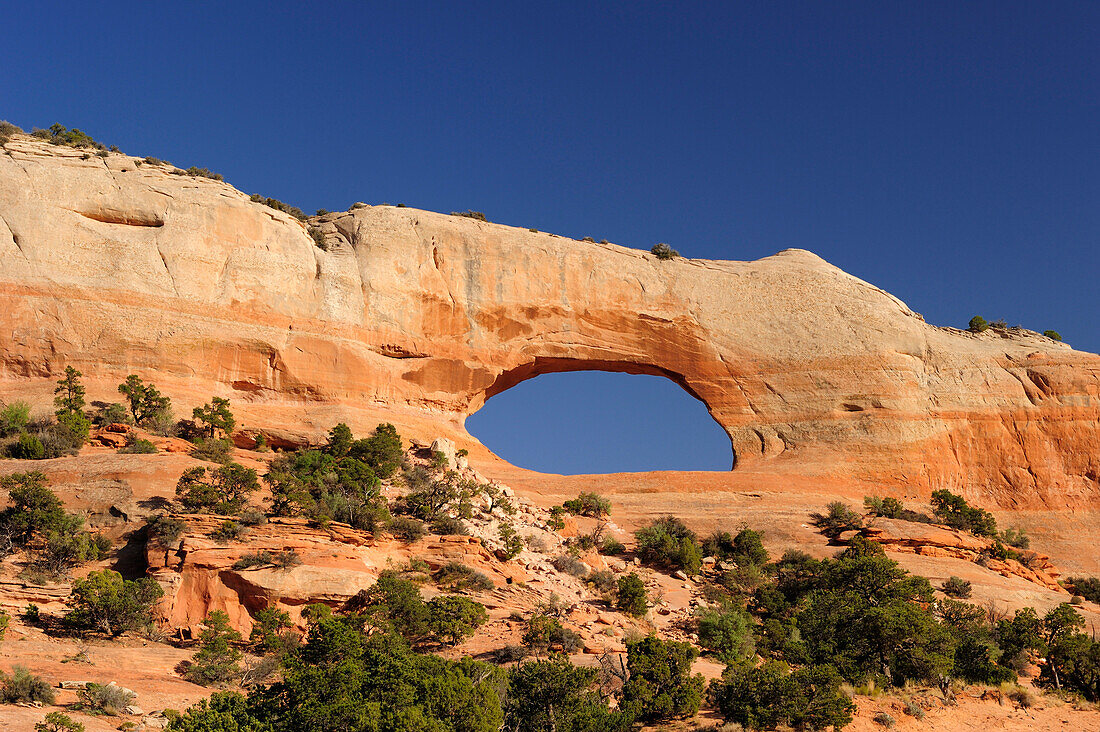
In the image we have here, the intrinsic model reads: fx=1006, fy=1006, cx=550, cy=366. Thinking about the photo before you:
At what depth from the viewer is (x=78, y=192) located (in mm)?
35000

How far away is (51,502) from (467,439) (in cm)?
1775

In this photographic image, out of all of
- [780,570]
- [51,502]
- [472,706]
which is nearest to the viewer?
[472,706]

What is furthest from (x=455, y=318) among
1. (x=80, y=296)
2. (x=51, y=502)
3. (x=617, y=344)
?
(x=51, y=502)

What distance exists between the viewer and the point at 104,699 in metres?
16.1

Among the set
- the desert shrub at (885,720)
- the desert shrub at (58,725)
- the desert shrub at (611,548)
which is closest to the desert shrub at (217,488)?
the desert shrub at (58,725)

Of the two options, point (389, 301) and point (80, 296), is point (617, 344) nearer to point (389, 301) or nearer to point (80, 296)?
point (389, 301)

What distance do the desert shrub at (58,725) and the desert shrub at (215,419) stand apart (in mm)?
17169

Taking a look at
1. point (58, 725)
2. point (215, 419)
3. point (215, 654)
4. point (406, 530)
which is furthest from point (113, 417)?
point (58, 725)

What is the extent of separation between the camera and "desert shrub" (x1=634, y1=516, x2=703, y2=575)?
98.0ft

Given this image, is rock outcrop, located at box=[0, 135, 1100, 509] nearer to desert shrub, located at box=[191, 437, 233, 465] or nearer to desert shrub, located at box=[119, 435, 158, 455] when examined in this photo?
desert shrub, located at box=[191, 437, 233, 465]

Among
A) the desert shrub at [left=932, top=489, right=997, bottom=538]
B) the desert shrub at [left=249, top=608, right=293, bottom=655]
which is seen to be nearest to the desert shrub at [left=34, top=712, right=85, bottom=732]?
the desert shrub at [left=249, top=608, right=293, bottom=655]

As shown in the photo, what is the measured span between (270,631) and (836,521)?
2059cm

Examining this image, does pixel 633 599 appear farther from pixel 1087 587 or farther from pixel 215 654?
pixel 1087 587

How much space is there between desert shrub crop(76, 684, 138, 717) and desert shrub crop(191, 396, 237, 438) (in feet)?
49.8
